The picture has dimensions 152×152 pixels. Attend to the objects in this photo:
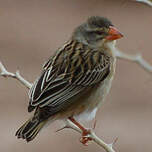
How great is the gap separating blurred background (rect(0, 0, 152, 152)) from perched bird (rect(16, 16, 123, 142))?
322 cm

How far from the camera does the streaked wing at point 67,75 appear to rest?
625cm

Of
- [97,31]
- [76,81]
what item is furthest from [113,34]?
[76,81]

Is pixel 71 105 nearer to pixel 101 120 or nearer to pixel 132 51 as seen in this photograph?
pixel 101 120

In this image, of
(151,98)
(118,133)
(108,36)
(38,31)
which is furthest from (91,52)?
(38,31)

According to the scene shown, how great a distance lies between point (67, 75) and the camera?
6418 millimetres

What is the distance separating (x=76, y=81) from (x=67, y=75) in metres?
0.10

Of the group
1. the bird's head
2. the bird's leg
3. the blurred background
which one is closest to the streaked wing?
the bird's head

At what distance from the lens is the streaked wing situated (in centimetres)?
625

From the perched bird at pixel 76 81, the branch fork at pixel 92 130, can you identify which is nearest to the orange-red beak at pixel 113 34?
the perched bird at pixel 76 81

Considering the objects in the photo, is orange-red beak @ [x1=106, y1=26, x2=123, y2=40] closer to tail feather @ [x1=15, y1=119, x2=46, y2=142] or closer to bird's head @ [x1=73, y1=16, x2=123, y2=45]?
bird's head @ [x1=73, y1=16, x2=123, y2=45]

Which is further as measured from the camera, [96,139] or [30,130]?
[30,130]

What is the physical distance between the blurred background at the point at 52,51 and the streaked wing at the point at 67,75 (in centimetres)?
329

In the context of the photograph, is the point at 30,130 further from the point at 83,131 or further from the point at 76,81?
the point at 76,81

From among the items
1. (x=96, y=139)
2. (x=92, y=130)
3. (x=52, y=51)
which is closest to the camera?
(x=96, y=139)
